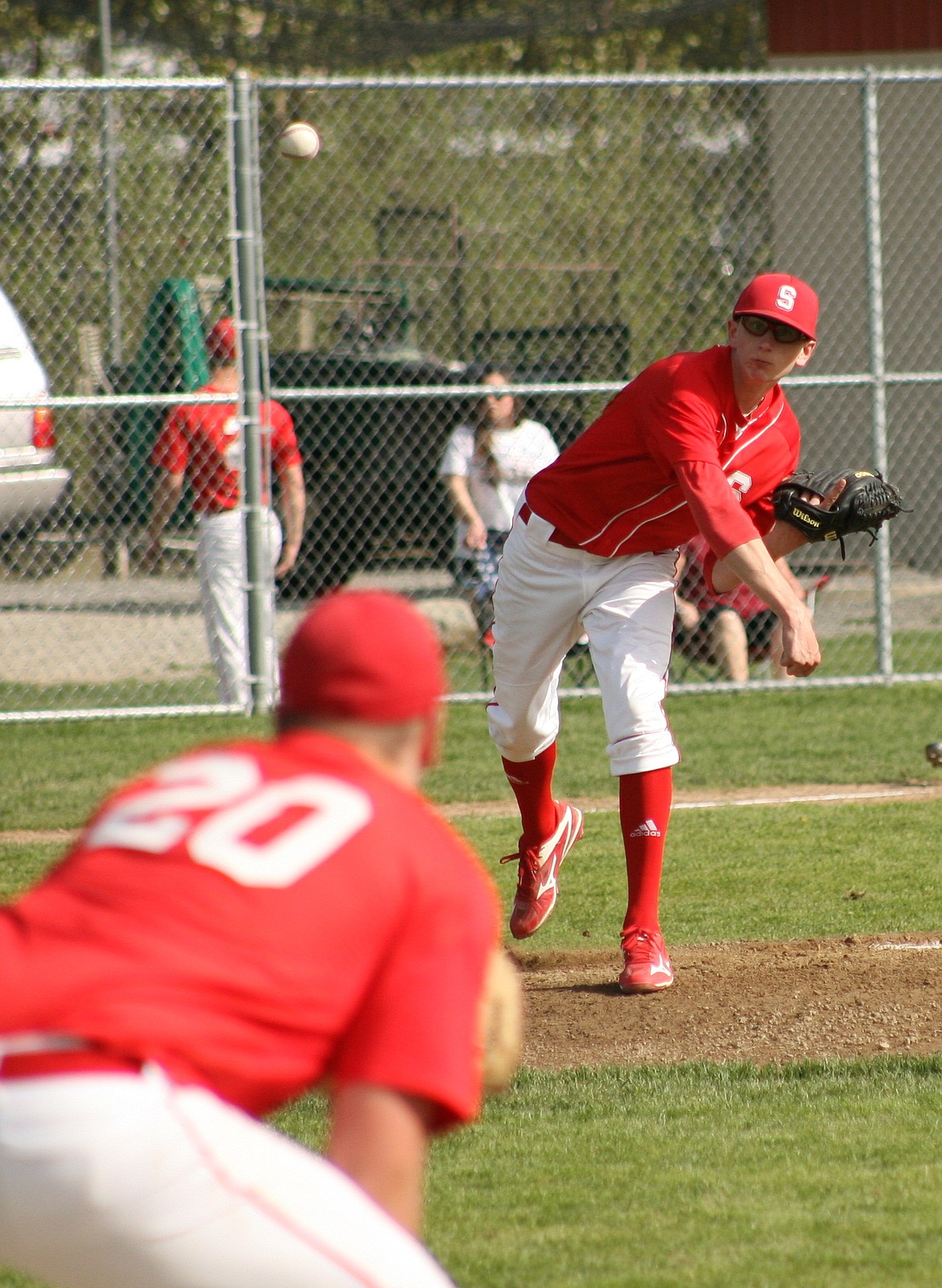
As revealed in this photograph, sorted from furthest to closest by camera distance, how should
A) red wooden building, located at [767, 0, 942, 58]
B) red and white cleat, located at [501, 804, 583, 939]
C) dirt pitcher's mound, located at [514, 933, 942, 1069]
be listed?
red wooden building, located at [767, 0, 942, 58] < red and white cleat, located at [501, 804, 583, 939] < dirt pitcher's mound, located at [514, 933, 942, 1069]

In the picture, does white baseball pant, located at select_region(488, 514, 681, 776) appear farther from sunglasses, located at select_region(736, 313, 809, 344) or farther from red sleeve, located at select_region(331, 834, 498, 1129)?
red sleeve, located at select_region(331, 834, 498, 1129)

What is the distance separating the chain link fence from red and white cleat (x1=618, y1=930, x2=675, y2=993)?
4.58 meters

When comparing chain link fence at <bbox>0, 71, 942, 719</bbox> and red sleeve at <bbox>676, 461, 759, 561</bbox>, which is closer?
red sleeve at <bbox>676, 461, 759, 561</bbox>

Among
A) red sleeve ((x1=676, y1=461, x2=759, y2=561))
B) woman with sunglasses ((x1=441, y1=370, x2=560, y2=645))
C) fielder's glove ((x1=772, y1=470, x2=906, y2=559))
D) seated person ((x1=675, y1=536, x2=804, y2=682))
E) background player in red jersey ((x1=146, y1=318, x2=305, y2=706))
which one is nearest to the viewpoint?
red sleeve ((x1=676, y1=461, x2=759, y2=561))

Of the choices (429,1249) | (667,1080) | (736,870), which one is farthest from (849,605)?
(429,1249)

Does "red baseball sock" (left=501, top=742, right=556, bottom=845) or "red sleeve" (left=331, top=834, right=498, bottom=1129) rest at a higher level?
"red sleeve" (left=331, top=834, right=498, bottom=1129)

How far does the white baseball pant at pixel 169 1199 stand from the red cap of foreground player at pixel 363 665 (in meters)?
0.44

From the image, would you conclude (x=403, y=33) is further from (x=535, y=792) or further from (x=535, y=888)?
(x=535, y=888)

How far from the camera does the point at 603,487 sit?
16.2 feet

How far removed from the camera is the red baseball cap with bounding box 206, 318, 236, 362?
8992 millimetres

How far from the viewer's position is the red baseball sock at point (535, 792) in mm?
5328

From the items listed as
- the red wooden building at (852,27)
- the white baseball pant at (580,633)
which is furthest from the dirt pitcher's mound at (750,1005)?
the red wooden building at (852,27)

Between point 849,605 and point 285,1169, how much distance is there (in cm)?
1242

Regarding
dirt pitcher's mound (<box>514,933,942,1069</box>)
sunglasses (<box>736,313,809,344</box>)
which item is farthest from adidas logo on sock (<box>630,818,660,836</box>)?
sunglasses (<box>736,313,809,344</box>)
